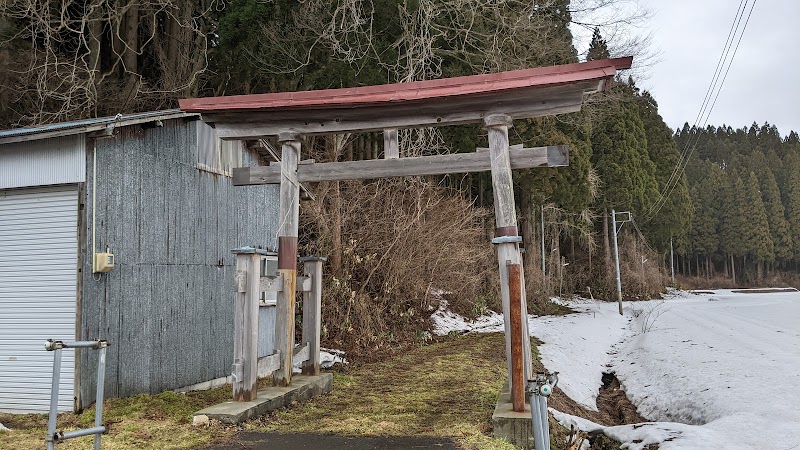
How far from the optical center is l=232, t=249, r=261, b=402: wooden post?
627 centimetres

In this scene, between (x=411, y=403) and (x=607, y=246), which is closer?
(x=411, y=403)

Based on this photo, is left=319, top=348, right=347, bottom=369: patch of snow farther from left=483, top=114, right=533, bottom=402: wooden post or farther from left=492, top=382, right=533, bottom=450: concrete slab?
left=492, top=382, right=533, bottom=450: concrete slab

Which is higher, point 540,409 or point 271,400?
point 540,409

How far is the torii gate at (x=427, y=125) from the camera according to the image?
585cm

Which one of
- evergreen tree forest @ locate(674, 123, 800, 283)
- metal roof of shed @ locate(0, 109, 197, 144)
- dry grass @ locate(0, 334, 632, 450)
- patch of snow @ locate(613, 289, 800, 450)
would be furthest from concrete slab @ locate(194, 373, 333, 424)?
evergreen tree forest @ locate(674, 123, 800, 283)

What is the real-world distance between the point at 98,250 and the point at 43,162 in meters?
1.31

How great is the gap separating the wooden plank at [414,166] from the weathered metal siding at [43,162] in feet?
5.83

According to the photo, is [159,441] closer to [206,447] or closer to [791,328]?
[206,447]

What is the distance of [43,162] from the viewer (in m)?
7.07

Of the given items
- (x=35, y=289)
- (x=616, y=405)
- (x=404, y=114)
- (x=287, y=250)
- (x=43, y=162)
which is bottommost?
(x=616, y=405)

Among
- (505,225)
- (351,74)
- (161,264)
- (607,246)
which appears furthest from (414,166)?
(607,246)

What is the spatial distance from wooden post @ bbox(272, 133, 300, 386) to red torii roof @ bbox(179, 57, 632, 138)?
35 cm

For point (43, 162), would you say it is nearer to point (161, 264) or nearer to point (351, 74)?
point (161, 264)

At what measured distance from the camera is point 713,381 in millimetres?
10438
